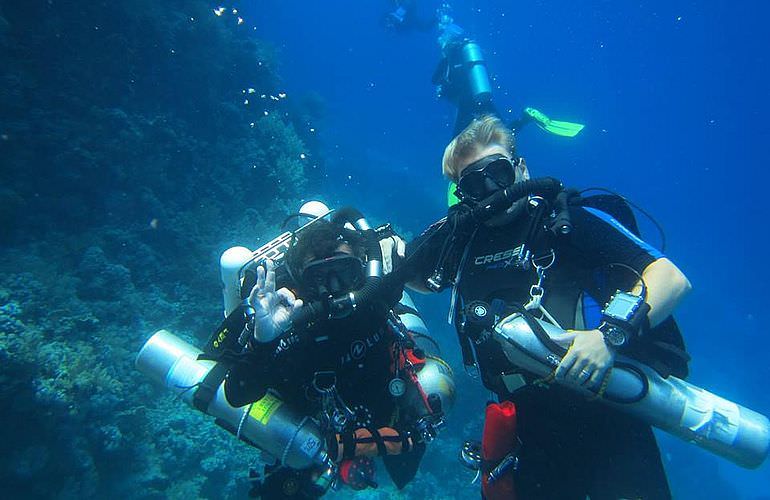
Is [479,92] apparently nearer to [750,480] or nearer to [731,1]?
[750,480]

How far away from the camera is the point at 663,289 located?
7.77 feet

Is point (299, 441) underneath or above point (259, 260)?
underneath

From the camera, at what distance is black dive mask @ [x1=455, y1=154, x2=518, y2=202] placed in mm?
2900

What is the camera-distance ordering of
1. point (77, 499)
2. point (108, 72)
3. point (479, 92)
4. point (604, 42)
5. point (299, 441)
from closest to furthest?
point (299, 441) → point (77, 499) → point (108, 72) → point (479, 92) → point (604, 42)

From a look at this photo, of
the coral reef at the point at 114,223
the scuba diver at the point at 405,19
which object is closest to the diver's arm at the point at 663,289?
the coral reef at the point at 114,223

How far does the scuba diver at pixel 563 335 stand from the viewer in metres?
2.28

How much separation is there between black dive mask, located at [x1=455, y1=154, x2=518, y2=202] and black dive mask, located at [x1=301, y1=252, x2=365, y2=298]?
3.59ft

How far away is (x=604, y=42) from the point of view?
112625mm

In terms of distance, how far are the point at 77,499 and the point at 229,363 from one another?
5683 mm

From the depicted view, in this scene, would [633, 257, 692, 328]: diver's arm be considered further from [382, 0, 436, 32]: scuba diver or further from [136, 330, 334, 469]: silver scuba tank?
[382, 0, 436, 32]: scuba diver

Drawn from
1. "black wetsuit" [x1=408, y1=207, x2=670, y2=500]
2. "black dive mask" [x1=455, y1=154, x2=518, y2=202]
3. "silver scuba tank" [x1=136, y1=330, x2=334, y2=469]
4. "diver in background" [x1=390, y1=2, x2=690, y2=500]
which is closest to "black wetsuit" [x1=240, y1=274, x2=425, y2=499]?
"silver scuba tank" [x1=136, y1=330, x2=334, y2=469]

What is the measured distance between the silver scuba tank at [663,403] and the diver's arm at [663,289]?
0.35 m

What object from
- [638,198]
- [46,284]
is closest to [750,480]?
[46,284]

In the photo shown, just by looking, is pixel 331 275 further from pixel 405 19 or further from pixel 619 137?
pixel 619 137
